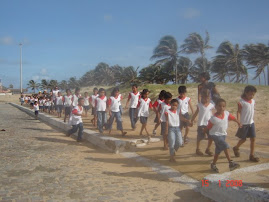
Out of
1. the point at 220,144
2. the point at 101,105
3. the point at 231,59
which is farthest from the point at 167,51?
the point at 220,144

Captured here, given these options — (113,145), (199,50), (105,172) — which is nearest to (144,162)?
(105,172)

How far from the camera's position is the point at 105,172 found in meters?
5.48

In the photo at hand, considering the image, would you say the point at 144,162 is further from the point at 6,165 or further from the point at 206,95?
the point at 6,165

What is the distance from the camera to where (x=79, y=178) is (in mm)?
5129

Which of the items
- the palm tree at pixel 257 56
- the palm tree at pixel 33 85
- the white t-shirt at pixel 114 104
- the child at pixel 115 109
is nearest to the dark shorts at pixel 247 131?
the child at pixel 115 109

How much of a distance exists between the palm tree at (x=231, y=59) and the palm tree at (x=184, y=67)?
4.77 m

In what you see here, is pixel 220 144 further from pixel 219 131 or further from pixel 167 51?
pixel 167 51

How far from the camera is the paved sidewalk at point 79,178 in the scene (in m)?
4.26

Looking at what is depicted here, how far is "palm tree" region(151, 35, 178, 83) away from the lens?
143 ft

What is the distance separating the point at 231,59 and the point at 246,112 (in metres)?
43.1

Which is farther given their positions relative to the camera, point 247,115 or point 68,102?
point 68,102

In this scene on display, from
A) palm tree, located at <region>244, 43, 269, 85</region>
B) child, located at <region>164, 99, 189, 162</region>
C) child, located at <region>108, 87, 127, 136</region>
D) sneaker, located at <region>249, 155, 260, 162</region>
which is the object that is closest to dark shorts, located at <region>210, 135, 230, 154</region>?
sneaker, located at <region>249, 155, 260, 162</region>

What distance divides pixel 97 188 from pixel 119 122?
4485 mm

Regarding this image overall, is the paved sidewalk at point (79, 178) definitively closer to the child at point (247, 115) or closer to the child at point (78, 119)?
the child at point (78, 119)
